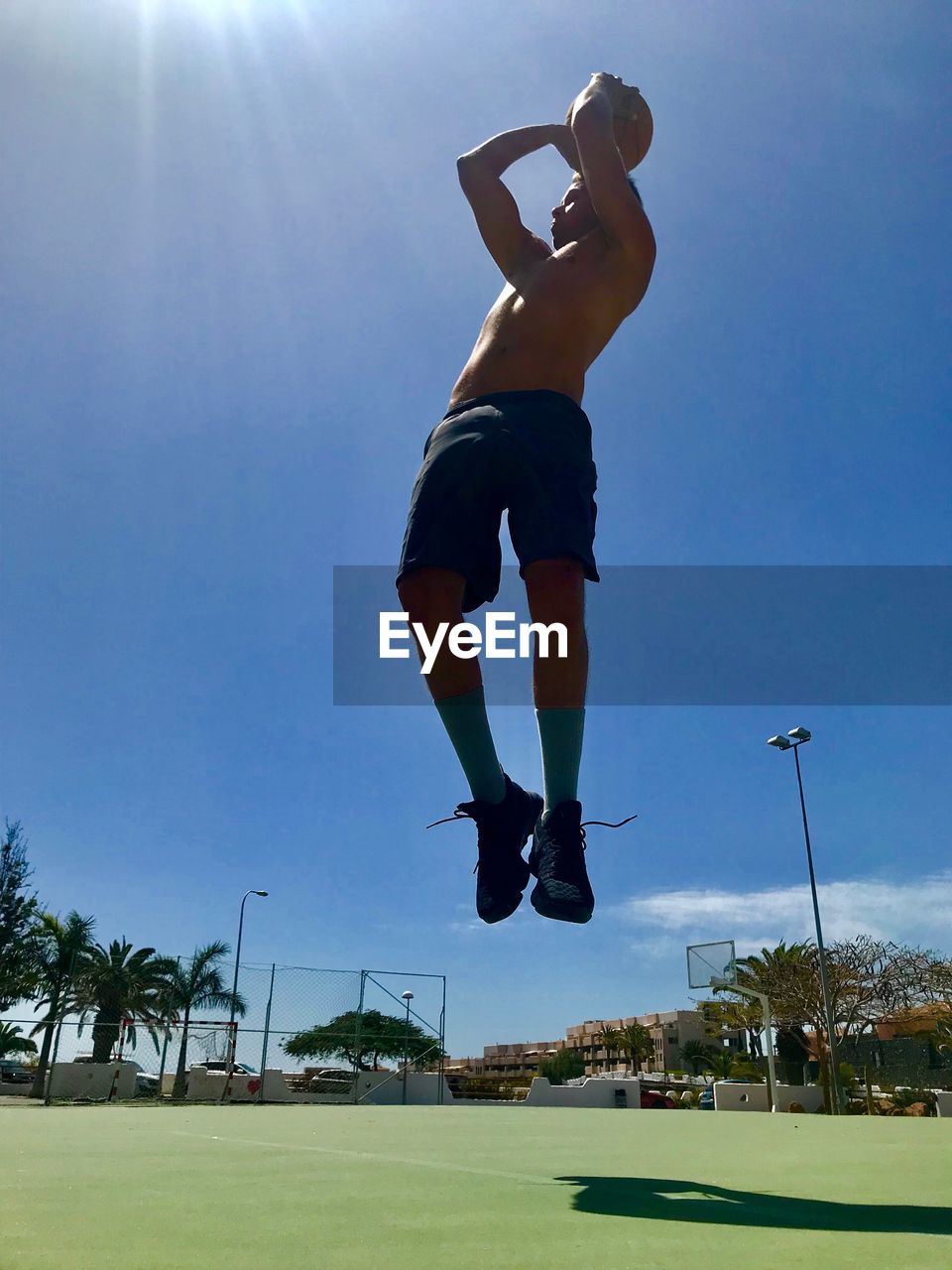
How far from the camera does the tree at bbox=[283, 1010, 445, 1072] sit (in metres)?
17.7

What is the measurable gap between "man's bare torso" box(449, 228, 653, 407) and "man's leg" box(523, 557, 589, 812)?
56cm

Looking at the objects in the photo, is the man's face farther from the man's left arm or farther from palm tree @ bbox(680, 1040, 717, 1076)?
palm tree @ bbox(680, 1040, 717, 1076)

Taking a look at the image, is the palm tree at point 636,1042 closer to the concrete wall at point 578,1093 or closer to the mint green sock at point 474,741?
the concrete wall at point 578,1093

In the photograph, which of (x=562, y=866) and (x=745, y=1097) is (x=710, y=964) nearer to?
(x=745, y=1097)

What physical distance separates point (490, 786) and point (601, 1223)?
4.24 feet

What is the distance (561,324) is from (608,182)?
15.3 inches

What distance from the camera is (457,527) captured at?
2.30 m

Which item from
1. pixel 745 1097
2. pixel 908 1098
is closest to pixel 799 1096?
pixel 745 1097

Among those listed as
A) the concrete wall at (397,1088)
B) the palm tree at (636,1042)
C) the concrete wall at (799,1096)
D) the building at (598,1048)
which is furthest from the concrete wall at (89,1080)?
the building at (598,1048)

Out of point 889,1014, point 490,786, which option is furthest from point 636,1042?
point 490,786

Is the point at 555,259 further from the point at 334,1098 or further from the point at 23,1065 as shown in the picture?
the point at 23,1065

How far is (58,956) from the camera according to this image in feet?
93.9

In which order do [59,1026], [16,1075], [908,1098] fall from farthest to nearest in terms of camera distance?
1. [16,1075]
2. [908,1098]
3. [59,1026]

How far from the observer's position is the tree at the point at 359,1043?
1769 centimetres
